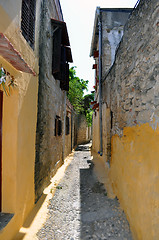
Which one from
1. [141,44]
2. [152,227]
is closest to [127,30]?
[141,44]

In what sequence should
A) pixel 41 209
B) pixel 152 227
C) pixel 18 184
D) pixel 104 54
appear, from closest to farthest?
pixel 152 227, pixel 18 184, pixel 41 209, pixel 104 54

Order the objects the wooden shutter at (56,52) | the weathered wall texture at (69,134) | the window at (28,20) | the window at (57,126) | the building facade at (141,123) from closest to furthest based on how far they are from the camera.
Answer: the building facade at (141,123), the window at (28,20), the wooden shutter at (56,52), the window at (57,126), the weathered wall texture at (69,134)

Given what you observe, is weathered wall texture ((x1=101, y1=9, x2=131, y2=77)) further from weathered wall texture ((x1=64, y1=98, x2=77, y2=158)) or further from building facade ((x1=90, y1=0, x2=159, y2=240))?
building facade ((x1=90, y1=0, x2=159, y2=240))

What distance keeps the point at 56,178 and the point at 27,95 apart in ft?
11.2

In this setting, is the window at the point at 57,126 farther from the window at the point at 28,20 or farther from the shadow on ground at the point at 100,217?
the window at the point at 28,20

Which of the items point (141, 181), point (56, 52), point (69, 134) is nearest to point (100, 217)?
point (141, 181)

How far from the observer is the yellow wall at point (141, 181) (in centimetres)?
200

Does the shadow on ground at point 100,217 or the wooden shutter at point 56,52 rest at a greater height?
the wooden shutter at point 56,52

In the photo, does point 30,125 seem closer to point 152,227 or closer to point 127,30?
point 152,227

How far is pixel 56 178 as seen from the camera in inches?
213

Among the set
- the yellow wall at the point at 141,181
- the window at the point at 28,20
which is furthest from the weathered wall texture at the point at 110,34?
the yellow wall at the point at 141,181

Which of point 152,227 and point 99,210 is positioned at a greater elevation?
point 152,227

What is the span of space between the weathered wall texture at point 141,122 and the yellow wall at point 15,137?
6.20 feet

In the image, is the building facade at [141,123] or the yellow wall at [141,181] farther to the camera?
the building facade at [141,123]
